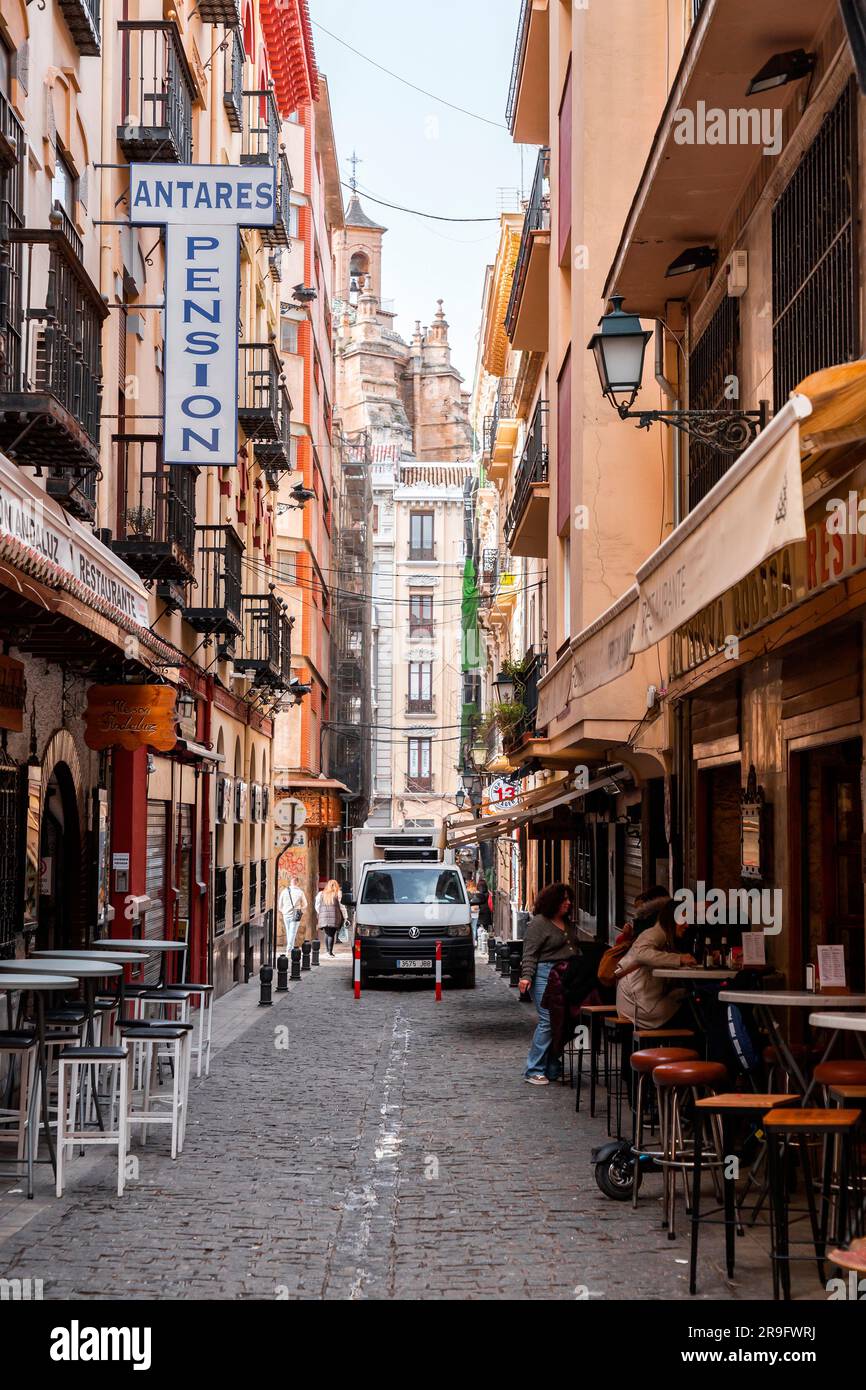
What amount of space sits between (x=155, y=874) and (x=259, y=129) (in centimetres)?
1628

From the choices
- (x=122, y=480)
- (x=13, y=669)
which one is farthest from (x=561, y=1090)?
(x=122, y=480)

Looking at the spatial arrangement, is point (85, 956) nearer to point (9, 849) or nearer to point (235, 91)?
point (9, 849)

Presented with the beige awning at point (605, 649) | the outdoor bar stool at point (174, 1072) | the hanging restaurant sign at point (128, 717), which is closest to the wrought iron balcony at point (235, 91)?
the hanging restaurant sign at point (128, 717)

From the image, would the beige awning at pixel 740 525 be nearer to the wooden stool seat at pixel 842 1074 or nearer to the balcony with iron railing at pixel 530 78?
the wooden stool seat at pixel 842 1074

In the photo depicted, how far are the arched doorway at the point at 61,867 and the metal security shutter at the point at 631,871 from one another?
6.19 meters

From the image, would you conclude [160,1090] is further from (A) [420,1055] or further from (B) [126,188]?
(B) [126,188]

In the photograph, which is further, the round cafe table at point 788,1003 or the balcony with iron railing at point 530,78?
the balcony with iron railing at point 530,78

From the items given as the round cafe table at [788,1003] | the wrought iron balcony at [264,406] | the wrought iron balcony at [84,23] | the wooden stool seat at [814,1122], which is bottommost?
the wooden stool seat at [814,1122]

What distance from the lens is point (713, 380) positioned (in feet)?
44.6

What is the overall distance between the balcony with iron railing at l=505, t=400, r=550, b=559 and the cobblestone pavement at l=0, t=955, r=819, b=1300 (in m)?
11.2

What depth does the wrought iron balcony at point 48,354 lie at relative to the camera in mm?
10219

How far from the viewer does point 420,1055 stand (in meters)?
17.0

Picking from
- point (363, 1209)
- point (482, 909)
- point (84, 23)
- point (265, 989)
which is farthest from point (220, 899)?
point (482, 909)

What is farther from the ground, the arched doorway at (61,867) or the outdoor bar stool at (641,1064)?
the arched doorway at (61,867)
